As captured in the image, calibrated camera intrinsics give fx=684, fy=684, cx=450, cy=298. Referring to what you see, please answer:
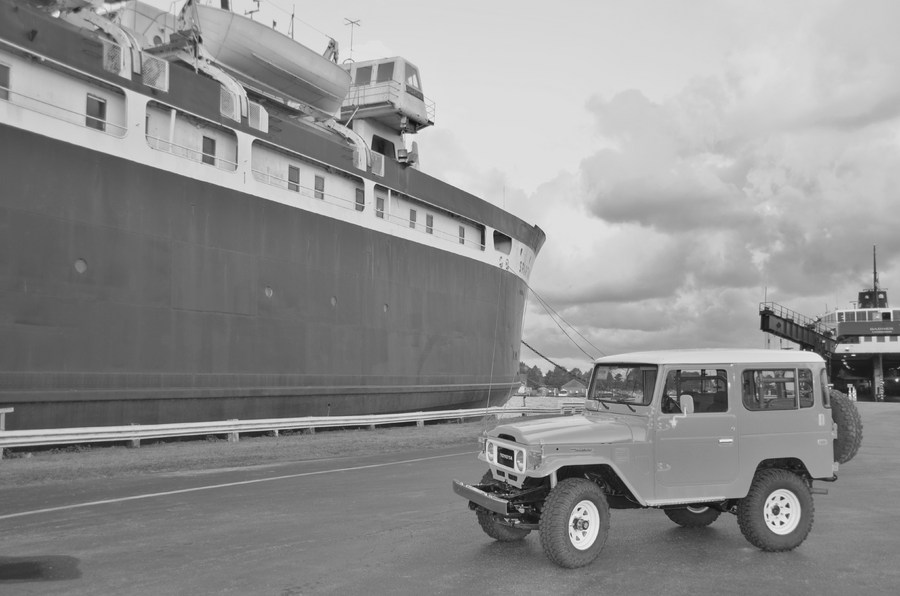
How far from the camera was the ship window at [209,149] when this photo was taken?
59.0ft

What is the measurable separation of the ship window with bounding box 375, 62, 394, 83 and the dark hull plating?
855 cm

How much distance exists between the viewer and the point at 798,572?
5.98m

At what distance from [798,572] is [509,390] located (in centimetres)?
2591

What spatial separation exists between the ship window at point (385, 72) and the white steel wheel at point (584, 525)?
25.3m

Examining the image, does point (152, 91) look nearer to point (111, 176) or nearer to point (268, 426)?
point (111, 176)

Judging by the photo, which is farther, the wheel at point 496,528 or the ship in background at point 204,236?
the ship in background at point 204,236

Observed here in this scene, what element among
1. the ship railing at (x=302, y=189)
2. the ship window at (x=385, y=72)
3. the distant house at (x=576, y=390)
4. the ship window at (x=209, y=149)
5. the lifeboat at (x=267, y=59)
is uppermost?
the ship window at (x=385, y=72)

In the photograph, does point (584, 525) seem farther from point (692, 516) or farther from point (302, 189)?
point (302, 189)

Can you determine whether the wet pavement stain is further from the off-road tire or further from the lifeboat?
the lifeboat

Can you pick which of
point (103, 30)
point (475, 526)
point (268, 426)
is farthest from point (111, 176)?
point (475, 526)

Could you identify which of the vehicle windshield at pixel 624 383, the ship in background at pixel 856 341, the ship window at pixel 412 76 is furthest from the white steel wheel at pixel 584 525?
the ship in background at pixel 856 341

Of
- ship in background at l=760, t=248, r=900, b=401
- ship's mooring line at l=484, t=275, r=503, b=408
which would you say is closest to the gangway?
ship in background at l=760, t=248, r=900, b=401

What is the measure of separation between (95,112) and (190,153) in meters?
2.47

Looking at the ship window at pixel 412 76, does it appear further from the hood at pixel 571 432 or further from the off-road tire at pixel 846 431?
the hood at pixel 571 432
